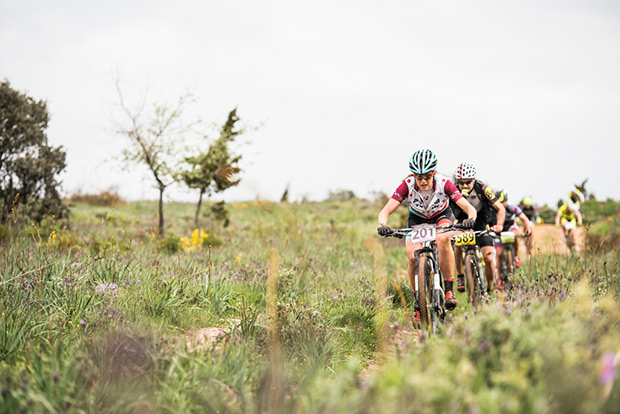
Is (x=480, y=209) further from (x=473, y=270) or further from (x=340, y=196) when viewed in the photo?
(x=340, y=196)

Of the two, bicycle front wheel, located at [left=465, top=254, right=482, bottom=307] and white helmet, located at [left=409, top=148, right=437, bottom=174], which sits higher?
white helmet, located at [left=409, top=148, right=437, bottom=174]

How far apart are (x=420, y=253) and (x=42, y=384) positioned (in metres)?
3.93

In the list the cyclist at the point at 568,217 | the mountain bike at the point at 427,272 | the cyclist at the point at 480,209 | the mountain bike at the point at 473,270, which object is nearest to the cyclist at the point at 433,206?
the mountain bike at the point at 427,272

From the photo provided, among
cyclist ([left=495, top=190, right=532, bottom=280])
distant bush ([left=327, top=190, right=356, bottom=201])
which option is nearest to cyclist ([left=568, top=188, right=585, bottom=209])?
cyclist ([left=495, top=190, right=532, bottom=280])

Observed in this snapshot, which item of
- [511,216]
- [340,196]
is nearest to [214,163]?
[511,216]

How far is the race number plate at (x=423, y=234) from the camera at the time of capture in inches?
205

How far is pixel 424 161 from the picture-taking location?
5.25 metres

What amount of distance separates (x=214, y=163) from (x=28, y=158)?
609 cm

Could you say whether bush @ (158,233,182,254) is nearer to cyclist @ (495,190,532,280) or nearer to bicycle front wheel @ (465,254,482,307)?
bicycle front wheel @ (465,254,482,307)

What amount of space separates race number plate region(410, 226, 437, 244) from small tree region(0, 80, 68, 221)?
10.5 meters

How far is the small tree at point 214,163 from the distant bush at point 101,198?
1466 centimetres

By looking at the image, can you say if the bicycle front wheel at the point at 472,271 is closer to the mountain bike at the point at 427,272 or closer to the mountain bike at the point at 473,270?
the mountain bike at the point at 473,270

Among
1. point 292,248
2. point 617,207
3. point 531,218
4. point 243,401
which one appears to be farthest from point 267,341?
point 617,207

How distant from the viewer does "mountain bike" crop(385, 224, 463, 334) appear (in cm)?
512
